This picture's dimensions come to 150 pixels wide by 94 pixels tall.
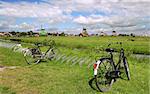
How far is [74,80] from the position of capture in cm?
1253

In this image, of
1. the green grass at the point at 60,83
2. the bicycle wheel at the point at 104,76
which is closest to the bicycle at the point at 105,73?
the bicycle wheel at the point at 104,76

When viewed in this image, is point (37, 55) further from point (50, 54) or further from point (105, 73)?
point (105, 73)

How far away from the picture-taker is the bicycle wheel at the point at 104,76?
11.0 meters

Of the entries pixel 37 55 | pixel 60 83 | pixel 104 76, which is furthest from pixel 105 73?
pixel 37 55

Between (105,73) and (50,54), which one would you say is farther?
(50,54)

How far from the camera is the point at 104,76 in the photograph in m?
11.2

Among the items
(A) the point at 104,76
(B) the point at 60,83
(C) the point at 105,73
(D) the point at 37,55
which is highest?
(C) the point at 105,73

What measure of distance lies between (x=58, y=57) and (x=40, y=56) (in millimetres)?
1475

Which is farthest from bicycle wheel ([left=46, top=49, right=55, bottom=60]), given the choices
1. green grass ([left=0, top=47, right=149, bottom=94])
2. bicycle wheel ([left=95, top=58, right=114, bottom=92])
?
bicycle wheel ([left=95, top=58, right=114, bottom=92])

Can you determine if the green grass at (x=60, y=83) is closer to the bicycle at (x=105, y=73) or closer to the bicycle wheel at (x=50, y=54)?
the bicycle at (x=105, y=73)

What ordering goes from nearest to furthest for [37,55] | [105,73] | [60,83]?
[105,73], [60,83], [37,55]

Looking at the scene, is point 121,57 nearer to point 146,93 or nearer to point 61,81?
point 146,93

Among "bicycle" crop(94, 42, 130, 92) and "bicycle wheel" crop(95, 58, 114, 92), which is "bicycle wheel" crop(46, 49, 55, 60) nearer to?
"bicycle" crop(94, 42, 130, 92)

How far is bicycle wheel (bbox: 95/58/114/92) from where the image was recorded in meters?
11.0
